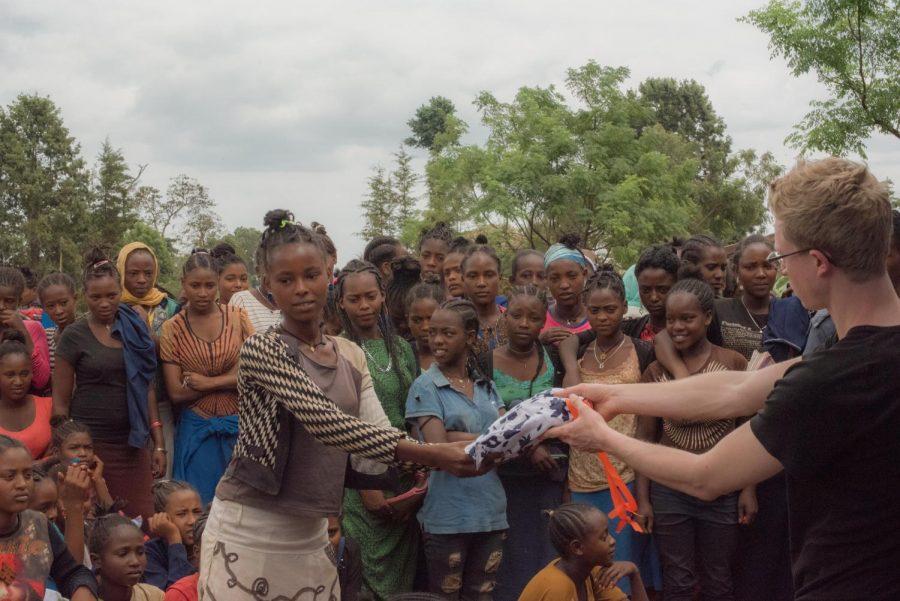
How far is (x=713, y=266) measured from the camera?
695cm

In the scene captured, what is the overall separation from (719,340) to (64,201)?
1640 inches

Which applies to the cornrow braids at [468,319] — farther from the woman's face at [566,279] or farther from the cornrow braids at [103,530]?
the cornrow braids at [103,530]

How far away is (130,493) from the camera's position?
625 centimetres

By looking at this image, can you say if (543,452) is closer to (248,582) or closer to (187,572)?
(187,572)

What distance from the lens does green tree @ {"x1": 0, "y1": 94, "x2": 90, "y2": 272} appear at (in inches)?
1615

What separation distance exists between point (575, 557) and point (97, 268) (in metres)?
3.80

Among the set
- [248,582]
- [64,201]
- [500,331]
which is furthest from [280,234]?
[64,201]

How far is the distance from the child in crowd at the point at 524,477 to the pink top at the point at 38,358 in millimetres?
3078

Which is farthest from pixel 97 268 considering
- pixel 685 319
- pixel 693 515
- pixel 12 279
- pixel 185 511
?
pixel 693 515

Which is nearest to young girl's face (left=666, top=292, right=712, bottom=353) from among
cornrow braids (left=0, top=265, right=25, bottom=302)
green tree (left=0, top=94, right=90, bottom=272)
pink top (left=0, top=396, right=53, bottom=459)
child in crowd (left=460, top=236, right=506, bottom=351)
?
child in crowd (left=460, top=236, right=506, bottom=351)

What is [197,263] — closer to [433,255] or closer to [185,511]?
[185,511]

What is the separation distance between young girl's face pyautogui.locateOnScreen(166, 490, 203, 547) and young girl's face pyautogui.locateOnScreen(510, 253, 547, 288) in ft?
9.68

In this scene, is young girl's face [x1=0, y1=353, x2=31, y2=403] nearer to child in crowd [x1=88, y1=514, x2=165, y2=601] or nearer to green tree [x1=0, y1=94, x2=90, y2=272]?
child in crowd [x1=88, y1=514, x2=165, y2=601]

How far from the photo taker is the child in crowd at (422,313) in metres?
6.27
